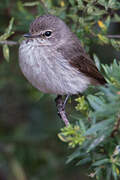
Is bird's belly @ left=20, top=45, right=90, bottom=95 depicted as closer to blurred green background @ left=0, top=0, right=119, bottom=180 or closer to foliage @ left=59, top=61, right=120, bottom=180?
blurred green background @ left=0, top=0, right=119, bottom=180

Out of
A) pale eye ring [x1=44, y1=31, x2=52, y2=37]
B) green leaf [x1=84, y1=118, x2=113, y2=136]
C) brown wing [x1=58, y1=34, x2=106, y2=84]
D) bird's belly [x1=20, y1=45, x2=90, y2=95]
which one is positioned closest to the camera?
green leaf [x1=84, y1=118, x2=113, y2=136]

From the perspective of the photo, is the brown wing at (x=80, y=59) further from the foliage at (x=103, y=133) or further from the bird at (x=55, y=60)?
the foliage at (x=103, y=133)

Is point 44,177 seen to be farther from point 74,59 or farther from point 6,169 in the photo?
point 74,59

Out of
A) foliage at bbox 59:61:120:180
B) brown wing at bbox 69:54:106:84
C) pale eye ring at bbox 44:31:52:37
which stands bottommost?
brown wing at bbox 69:54:106:84

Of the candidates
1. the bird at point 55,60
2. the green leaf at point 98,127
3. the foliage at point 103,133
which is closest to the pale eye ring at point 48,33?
the bird at point 55,60

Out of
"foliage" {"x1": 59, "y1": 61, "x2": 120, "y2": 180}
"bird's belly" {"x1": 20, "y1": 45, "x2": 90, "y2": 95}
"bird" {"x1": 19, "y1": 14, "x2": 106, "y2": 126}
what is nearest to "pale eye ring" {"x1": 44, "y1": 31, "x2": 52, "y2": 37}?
"bird" {"x1": 19, "y1": 14, "x2": 106, "y2": 126}

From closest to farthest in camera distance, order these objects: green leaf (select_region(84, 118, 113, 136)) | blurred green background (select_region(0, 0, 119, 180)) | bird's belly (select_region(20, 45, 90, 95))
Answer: green leaf (select_region(84, 118, 113, 136))
bird's belly (select_region(20, 45, 90, 95))
blurred green background (select_region(0, 0, 119, 180))

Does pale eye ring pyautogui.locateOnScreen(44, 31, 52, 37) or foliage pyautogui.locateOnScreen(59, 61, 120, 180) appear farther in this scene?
pale eye ring pyautogui.locateOnScreen(44, 31, 52, 37)

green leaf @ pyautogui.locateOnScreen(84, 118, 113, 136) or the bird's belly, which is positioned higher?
green leaf @ pyautogui.locateOnScreen(84, 118, 113, 136)
